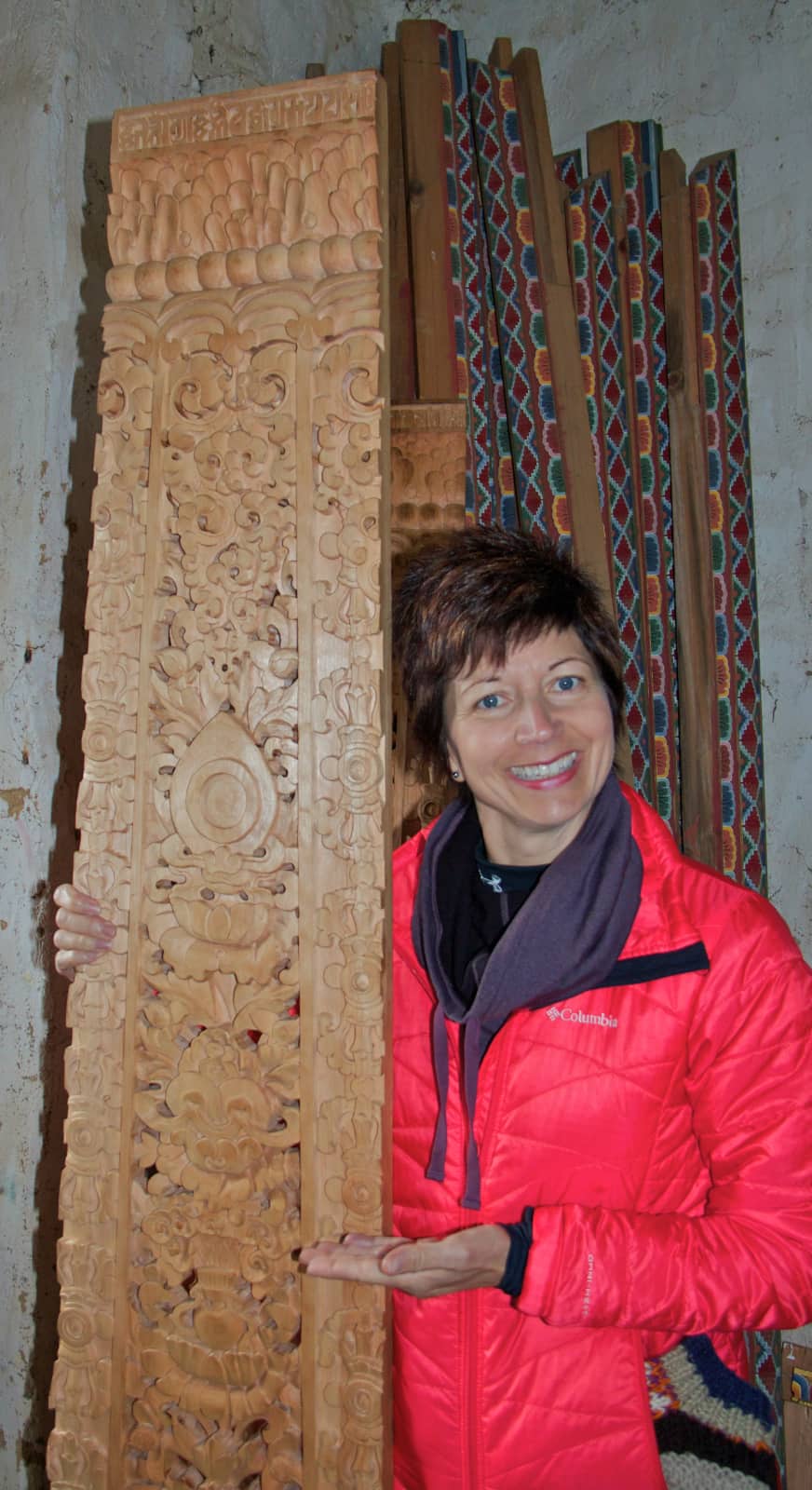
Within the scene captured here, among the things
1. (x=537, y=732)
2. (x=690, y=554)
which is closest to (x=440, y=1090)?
(x=537, y=732)

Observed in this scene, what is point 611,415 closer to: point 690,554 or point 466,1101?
point 690,554

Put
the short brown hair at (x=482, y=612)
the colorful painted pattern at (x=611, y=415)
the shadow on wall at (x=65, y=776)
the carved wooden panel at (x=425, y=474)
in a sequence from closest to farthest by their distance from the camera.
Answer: the short brown hair at (x=482, y=612)
the shadow on wall at (x=65, y=776)
the carved wooden panel at (x=425, y=474)
the colorful painted pattern at (x=611, y=415)

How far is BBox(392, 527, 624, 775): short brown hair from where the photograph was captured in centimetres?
138

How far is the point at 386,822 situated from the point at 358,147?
2.97ft

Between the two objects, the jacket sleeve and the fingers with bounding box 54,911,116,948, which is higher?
the fingers with bounding box 54,911,116,948

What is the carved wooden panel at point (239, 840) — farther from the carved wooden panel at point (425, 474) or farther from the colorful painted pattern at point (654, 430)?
the colorful painted pattern at point (654, 430)

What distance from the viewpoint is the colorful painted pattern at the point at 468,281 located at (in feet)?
8.52

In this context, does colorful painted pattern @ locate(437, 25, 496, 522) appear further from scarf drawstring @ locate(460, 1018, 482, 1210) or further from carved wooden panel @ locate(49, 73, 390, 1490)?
scarf drawstring @ locate(460, 1018, 482, 1210)

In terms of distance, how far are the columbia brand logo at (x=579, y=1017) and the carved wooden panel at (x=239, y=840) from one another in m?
0.22

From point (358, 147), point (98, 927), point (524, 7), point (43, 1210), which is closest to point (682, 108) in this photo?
point (524, 7)

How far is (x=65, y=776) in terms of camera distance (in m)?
1.99

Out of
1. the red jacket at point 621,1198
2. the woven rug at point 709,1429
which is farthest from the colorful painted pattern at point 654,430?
the woven rug at point 709,1429

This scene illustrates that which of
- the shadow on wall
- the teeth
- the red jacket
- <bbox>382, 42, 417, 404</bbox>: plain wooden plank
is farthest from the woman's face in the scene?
<bbox>382, 42, 417, 404</bbox>: plain wooden plank

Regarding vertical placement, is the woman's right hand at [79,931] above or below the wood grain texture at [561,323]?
below
